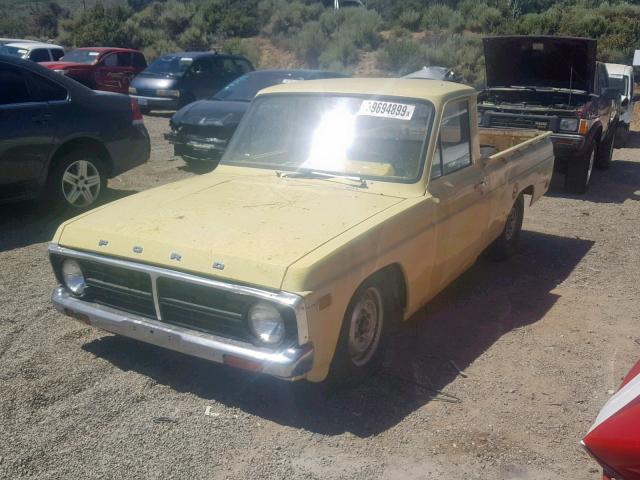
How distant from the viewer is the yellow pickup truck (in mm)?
3488

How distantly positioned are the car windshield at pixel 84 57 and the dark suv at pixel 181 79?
2.08 meters

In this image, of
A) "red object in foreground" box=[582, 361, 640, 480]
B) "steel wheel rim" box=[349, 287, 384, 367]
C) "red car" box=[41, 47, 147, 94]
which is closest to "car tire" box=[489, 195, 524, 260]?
"steel wheel rim" box=[349, 287, 384, 367]

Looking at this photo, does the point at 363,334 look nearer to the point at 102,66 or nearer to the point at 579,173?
the point at 579,173

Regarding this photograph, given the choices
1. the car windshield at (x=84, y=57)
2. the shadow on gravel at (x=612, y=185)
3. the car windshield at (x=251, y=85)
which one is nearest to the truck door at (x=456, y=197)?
the shadow on gravel at (x=612, y=185)

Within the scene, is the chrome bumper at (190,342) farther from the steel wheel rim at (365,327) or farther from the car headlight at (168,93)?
the car headlight at (168,93)

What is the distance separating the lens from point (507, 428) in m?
3.75

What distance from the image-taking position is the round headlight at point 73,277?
4094mm

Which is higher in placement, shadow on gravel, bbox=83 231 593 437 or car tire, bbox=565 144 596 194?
shadow on gravel, bbox=83 231 593 437

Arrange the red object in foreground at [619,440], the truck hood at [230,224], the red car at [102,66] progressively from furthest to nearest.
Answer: the red car at [102,66]
the truck hood at [230,224]
the red object in foreground at [619,440]

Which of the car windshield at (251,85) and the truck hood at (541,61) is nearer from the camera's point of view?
the truck hood at (541,61)

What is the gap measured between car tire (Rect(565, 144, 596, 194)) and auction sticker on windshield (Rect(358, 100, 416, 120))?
5353 mm

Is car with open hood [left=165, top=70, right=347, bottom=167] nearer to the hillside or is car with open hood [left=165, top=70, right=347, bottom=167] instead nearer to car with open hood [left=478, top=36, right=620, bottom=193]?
car with open hood [left=478, top=36, right=620, bottom=193]

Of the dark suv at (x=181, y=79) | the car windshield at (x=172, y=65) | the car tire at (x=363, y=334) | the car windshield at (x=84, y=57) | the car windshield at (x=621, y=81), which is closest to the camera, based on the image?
the car tire at (x=363, y=334)

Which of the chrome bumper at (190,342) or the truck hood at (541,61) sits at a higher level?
the truck hood at (541,61)
